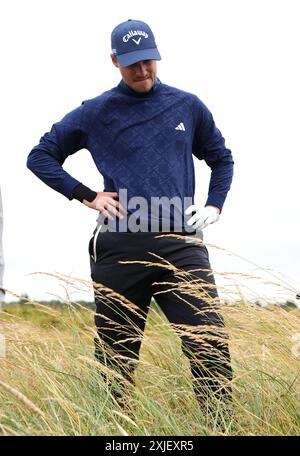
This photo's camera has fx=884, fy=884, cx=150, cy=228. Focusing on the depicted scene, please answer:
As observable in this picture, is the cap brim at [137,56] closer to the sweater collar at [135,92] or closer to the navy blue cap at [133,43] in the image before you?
the navy blue cap at [133,43]

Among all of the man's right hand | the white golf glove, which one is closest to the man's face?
the man's right hand

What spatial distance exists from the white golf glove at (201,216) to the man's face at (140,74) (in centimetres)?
74

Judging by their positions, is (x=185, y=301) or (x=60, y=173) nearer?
(x=185, y=301)

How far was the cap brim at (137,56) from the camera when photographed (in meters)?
4.90

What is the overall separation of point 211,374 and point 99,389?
587 millimetres

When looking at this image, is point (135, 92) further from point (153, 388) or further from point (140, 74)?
point (153, 388)

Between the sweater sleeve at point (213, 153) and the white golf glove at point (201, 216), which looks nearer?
the white golf glove at point (201, 216)

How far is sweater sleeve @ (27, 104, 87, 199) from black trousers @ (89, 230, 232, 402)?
380mm

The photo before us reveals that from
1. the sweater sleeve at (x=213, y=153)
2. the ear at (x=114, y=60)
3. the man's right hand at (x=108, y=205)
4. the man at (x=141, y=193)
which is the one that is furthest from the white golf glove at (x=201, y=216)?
the ear at (x=114, y=60)

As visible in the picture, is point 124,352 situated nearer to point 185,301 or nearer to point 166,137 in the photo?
point 185,301

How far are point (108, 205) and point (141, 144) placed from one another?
403 mm

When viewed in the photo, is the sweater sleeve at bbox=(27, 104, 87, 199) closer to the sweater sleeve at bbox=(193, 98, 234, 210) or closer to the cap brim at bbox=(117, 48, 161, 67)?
the cap brim at bbox=(117, 48, 161, 67)
